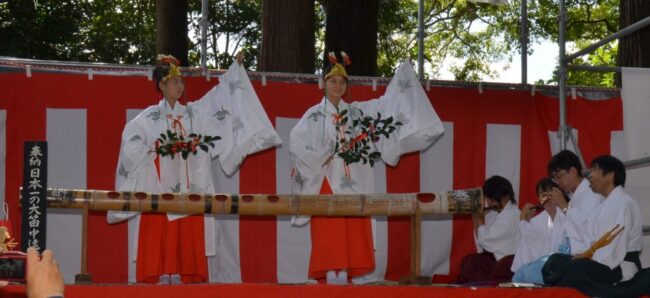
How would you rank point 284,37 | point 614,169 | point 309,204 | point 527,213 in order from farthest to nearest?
point 284,37
point 527,213
point 309,204
point 614,169

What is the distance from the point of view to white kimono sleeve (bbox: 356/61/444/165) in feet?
23.7

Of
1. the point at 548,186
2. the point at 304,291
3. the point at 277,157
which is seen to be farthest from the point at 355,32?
the point at 304,291

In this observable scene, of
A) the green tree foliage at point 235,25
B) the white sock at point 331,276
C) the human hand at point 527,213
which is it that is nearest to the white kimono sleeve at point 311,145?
the white sock at point 331,276

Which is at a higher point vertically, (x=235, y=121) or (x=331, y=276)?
(x=235, y=121)

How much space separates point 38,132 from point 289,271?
6.65 feet

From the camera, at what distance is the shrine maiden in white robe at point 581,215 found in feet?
19.6

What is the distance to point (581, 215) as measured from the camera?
19.7ft

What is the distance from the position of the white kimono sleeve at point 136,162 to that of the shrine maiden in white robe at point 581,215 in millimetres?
2609

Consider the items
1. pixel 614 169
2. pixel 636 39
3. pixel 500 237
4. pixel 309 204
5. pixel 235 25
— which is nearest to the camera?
pixel 614 169

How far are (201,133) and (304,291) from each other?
72.4 inches

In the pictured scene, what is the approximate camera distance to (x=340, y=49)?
9859mm

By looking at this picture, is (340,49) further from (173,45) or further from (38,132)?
(38,132)

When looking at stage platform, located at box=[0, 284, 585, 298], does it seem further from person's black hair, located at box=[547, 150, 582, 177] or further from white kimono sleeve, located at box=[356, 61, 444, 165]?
white kimono sleeve, located at box=[356, 61, 444, 165]

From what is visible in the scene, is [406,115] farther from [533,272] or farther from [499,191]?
[533,272]
